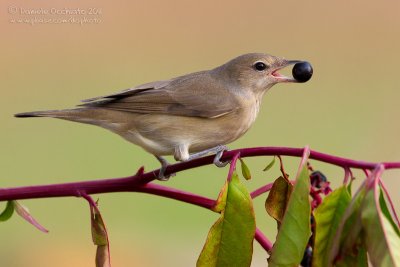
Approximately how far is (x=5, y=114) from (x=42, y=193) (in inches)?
349

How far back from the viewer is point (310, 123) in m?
11.0

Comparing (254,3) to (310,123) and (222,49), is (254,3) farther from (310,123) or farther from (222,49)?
(310,123)

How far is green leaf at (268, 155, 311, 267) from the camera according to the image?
2.21 m

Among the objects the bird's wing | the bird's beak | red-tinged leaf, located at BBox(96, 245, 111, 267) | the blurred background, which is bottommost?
the blurred background

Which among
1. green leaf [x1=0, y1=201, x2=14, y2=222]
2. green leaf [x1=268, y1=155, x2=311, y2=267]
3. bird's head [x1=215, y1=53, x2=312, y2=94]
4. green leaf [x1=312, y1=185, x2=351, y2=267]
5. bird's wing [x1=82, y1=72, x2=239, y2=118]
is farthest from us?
bird's head [x1=215, y1=53, x2=312, y2=94]

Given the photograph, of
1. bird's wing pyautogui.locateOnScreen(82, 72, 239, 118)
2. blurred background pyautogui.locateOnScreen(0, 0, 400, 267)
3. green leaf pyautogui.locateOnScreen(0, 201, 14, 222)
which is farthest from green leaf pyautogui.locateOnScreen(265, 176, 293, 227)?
blurred background pyautogui.locateOnScreen(0, 0, 400, 267)

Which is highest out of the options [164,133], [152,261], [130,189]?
[130,189]

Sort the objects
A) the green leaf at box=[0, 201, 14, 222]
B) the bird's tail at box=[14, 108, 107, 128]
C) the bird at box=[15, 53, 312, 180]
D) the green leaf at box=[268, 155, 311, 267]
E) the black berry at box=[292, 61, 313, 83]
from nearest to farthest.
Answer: the green leaf at box=[268, 155, 311, 267] < the green leaf at box=[0, 201, 14, 222] < the black berry at box=[292, 61, 313, 83] < the bird's tail at box=[14, 108, 107, 128] < the bird at box=[15, 53, 312, 180]

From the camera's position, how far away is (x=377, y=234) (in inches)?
80.0

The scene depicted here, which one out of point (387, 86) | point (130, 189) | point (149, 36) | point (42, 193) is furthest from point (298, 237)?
point (149, 36)

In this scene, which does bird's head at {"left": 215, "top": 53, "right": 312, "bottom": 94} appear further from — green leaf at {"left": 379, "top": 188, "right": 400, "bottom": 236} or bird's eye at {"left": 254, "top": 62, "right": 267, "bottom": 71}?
green leaf at {"left": 379, "top": 188, "right": 400, "bottom": 236}

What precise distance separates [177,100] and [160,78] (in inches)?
280

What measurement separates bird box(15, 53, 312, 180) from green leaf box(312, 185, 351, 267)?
1.70 m

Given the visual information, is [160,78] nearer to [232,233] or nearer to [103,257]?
[103,257]
